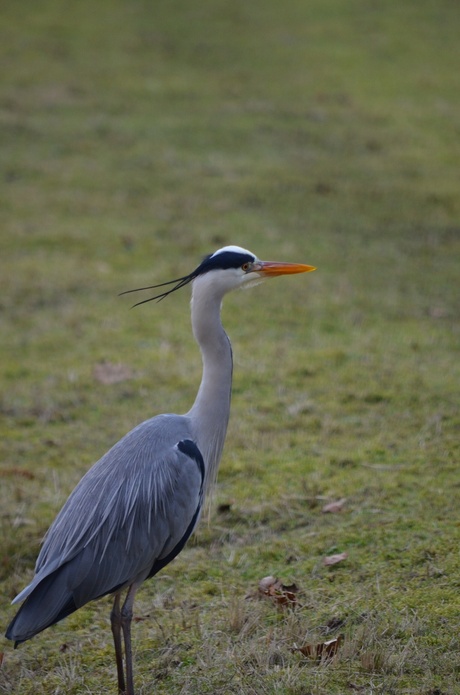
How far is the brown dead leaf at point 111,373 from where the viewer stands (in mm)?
7648

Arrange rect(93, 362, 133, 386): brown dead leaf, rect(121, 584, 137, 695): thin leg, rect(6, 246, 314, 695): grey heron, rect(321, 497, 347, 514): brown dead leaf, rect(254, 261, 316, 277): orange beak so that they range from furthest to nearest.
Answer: rect(93, 362, 133, 386): brown dead leaf, rect(321, 497, 347, 514): brown dead leaf, rect(254, 261, 316, 277): orange beak, rect(6, 246, 314, 695): grey heron, rect(121, 584, 137, 695): thin leg

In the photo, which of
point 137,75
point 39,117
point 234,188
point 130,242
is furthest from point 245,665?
point 137,75

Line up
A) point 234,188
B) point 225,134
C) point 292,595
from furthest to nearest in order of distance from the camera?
point 225,134
point 234,188
point 292,595

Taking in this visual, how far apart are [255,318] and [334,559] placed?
4406mm

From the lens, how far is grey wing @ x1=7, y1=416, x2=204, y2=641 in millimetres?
3980

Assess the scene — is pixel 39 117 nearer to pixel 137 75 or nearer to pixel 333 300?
pixel 137 75

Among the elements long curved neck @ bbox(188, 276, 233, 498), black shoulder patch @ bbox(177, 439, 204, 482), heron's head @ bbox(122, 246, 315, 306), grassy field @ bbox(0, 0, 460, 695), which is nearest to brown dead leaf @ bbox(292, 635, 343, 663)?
grassy field @ bbox(0, 0, 460, 695)

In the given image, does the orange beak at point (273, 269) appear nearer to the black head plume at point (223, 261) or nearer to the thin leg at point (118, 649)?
the black head plume at point (223, 261)

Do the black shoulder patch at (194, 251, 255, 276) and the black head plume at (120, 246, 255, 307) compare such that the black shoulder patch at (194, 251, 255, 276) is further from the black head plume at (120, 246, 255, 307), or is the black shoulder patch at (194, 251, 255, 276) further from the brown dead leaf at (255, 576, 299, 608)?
the brown dead leaf at (255, 576, 299, 608)

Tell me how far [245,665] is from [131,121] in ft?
39.7

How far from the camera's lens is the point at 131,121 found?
14719 mm

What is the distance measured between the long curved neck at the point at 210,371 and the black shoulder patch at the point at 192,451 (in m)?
0.11

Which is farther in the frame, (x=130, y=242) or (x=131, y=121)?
(x=131, y=121)

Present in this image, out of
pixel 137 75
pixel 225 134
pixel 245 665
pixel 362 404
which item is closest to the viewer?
pixel 245 665
